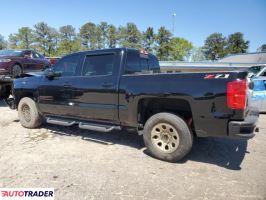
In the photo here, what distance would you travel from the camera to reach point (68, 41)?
65.5 meters

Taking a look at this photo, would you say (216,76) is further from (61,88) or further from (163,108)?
(61,88)

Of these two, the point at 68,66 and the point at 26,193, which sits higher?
the point at 68,66

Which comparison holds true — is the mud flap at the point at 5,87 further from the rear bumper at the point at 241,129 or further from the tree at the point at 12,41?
the tree at the point at 12,41

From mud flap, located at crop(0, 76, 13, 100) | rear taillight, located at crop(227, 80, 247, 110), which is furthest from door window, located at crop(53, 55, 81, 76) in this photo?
mud flap, located at crop(0, 76, 13, 100)

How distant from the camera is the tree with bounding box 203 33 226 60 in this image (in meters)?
76.0

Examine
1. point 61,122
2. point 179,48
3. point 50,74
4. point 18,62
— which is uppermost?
point 179,48

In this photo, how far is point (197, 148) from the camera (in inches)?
206

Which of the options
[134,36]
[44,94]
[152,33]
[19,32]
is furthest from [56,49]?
[44,94]

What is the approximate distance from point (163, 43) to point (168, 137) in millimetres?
60633

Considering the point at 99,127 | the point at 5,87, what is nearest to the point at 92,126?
the point at 99,127

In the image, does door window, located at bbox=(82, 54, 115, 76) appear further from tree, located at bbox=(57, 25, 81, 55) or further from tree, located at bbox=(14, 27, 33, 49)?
tree, located at bbox=(14, 27, 33, 49)

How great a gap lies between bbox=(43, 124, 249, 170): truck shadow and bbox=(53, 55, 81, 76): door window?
4.73 ft

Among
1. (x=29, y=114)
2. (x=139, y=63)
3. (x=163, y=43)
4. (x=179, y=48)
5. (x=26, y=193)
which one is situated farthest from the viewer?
(x=179, y=48)

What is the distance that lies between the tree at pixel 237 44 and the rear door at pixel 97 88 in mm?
73414
